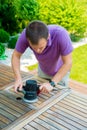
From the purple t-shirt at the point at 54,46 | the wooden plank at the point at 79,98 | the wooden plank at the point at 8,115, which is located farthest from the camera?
the purple t-shirt at the point at 54,46

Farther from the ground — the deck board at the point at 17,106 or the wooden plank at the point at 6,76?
the wooden plank at the point at 6,76

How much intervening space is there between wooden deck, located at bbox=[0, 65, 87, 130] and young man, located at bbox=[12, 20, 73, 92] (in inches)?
4.1

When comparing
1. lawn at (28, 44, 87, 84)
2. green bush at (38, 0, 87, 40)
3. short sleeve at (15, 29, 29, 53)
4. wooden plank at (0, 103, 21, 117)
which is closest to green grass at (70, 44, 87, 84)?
lawn at (28, 44, 87, 84)

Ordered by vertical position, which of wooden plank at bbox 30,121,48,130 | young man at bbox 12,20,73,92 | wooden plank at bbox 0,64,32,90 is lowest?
wooden plank at bbox 30,121,48,130

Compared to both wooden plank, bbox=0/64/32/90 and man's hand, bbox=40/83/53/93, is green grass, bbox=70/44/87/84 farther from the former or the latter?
man's hand, bbox=40/83/53/93

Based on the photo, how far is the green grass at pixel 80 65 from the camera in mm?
4965

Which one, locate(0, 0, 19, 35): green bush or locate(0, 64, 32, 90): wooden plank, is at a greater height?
locate(0, 0, 19, 35): green bush

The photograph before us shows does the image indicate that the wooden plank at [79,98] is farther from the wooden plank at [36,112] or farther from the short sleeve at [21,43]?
the short sleeve at [21,43]

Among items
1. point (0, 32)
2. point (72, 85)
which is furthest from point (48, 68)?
point (0, 32)

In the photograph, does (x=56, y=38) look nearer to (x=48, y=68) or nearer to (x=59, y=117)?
(x=48, y=68)

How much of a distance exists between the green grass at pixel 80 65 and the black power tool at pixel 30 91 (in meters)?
2.81

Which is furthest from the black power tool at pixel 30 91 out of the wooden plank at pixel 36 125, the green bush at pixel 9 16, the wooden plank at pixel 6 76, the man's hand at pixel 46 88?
the green bush at pixel 9 16

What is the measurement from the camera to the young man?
199 centimetres

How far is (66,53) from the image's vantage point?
225 centimetres
